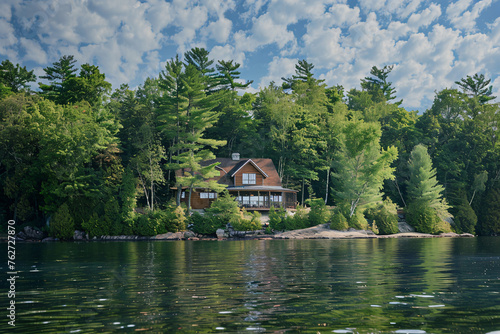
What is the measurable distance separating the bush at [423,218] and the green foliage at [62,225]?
3709 centimetres

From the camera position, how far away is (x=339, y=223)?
46125 mm

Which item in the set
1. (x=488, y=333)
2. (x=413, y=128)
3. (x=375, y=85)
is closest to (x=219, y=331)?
(x=488, y=333)

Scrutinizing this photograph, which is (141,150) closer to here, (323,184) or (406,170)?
(323,184)

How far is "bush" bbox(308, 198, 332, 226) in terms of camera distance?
47844 millimetres

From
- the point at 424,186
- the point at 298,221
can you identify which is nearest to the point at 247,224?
the point at 298,221

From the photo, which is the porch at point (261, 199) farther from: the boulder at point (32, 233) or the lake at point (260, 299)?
the lake at point (260, 299)

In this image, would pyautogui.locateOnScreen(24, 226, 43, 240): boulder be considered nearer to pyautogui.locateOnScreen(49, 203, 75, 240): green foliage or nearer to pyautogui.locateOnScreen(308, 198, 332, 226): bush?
pyautogui.locateOnScreen(49, 203, 75, 240): green foliage

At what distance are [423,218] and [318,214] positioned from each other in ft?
42.3

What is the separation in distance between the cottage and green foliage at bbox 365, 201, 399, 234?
997cm

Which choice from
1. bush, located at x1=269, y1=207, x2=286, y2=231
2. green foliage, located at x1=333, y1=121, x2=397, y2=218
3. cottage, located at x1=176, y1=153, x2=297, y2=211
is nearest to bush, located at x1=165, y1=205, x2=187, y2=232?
cottage, located at x1=176, y1=153, x2=297, y2=211

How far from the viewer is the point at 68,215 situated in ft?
151

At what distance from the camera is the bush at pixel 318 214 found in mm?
47844

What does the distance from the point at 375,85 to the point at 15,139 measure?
69167 mm

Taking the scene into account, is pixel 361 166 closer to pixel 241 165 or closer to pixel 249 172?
pixel 249 172
